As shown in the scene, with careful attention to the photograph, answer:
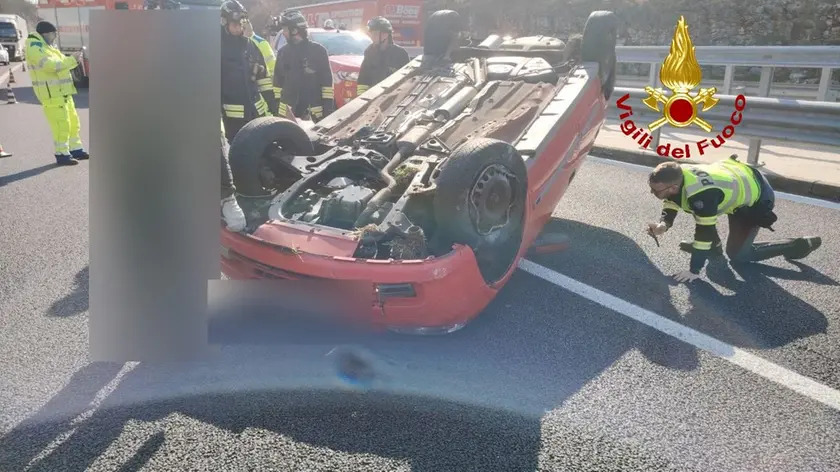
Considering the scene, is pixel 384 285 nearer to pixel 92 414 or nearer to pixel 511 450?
pixel 511 450

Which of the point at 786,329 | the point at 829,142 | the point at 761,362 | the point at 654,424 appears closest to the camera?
the point at 654,424

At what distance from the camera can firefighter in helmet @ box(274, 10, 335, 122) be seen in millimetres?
6500

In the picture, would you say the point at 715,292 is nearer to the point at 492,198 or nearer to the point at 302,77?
the point at 492,198

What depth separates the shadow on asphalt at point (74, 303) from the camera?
11.8ft

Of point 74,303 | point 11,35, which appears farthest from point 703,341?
point 11,35

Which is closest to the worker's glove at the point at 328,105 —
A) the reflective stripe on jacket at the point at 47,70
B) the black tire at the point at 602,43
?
the black tire at the point at 602,43

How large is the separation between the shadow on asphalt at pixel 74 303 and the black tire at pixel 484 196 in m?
1.97

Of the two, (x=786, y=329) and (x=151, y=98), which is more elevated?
(x=151, y=98)

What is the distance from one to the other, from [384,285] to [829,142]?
532 cm

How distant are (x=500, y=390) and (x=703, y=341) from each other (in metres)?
1.20

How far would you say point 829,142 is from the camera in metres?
6.17

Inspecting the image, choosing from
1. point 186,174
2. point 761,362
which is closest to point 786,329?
point 761,362

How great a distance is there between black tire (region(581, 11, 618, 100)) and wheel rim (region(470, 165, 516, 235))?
2.09 m

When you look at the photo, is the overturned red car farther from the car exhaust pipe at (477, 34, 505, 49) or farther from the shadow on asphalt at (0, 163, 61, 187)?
the shadow on asphalt at (0, 163, 61, 187)
